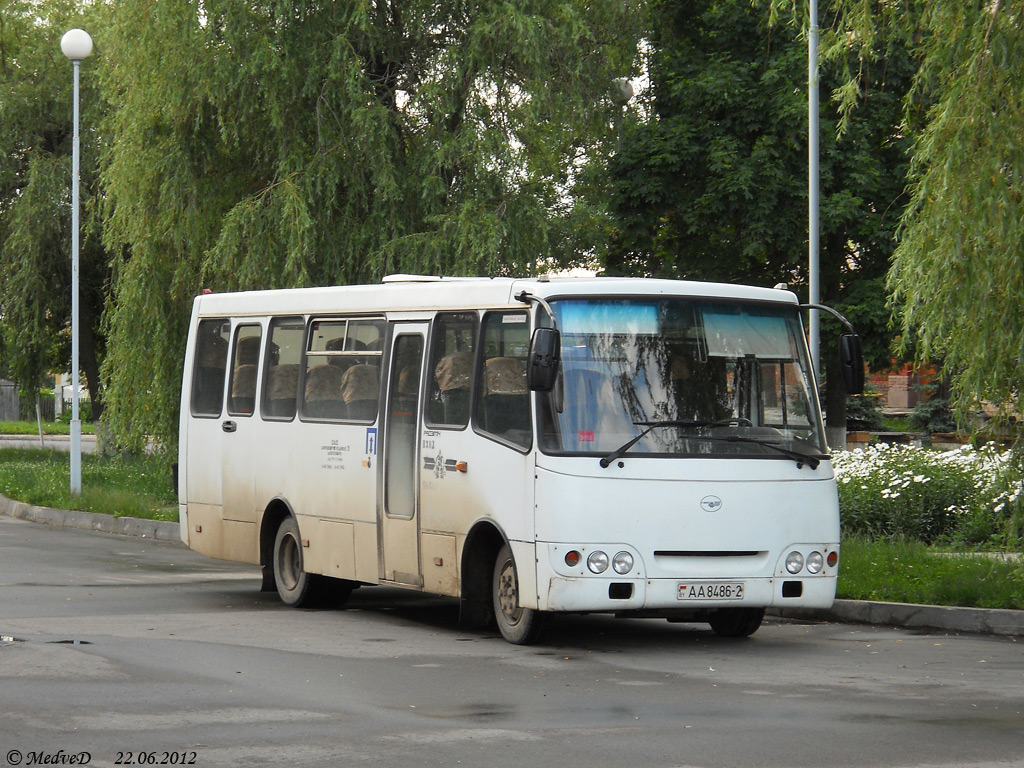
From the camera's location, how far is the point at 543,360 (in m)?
10.5

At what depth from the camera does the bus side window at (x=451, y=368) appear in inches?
475

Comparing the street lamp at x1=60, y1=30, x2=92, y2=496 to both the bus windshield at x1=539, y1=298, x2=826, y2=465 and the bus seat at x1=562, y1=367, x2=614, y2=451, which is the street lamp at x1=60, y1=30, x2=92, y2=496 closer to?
the bus windshield at x1=539, y1=298, x2=826, y2=465

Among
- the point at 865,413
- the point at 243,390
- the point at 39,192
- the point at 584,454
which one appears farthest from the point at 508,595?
the point at 865,413

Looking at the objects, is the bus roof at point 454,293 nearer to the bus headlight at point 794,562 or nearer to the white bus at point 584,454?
the white bus at point 584,454

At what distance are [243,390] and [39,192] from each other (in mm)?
19342

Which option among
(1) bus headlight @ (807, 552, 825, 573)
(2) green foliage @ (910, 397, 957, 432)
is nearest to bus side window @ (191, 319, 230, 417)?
(1) bus headlight @ (807, 552, 825, 573)

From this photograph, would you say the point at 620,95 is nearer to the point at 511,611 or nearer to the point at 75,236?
the point at 75,236

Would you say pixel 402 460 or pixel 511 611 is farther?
pixel 402 460

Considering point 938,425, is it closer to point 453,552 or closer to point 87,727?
point 453,552

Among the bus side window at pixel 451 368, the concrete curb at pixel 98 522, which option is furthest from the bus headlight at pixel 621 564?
the concrete curb at pixel 98 522

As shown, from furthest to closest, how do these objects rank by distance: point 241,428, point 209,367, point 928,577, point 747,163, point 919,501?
point 747,163, point 919,501, point 209,367, point 241,428, point 928,577

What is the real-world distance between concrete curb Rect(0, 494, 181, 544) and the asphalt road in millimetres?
7882

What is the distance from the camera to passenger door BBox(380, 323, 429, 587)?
12.5 m

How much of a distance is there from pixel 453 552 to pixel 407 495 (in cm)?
86
